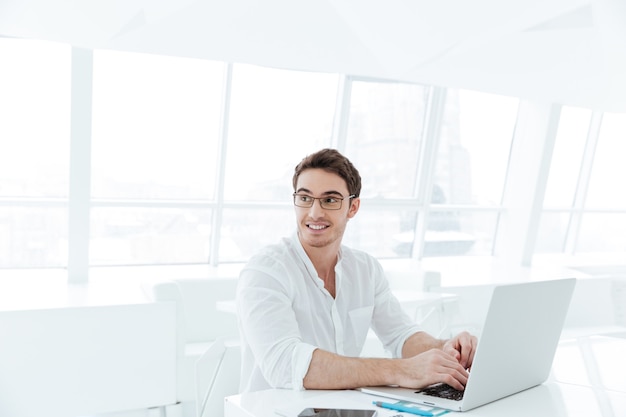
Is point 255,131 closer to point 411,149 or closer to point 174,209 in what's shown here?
point 174,209

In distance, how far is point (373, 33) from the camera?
4902 mm

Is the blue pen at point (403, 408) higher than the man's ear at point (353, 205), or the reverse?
the man's ear at point (353, 205)

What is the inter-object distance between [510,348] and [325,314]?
2.54ft

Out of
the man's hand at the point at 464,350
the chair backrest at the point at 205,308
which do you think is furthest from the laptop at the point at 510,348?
the chair backrest at the point at 205,308

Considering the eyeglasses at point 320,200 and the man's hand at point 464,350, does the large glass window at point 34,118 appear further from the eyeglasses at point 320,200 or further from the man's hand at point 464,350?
the man's hand at point 464,350

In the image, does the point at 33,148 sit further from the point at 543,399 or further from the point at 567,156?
the point at 567,156

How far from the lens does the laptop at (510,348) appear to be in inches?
70.1

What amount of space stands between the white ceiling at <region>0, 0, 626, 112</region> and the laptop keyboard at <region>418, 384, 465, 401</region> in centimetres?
301

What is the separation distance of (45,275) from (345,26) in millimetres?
3285

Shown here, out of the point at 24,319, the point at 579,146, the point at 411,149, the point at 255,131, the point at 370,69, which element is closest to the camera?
the point at 24,319

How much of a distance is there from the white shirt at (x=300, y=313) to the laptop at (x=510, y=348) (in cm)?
30

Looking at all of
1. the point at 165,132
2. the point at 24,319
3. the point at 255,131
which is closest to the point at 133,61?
the point at 165,132

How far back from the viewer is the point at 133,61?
6055 millimetres

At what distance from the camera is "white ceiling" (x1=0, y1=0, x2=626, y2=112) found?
4164mm
